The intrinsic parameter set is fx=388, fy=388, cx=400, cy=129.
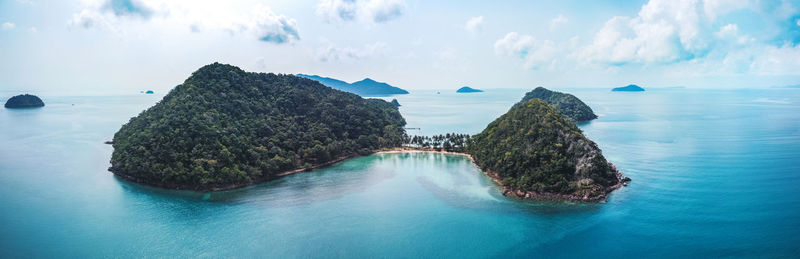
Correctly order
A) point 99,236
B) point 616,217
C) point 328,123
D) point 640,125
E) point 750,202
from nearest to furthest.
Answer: point 99,236 → point 616,217 → point 750,202 → point 328,123 → point 640,125

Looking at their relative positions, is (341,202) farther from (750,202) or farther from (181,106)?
(750,202)

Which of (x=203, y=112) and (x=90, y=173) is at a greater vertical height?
(x=203, y=112)

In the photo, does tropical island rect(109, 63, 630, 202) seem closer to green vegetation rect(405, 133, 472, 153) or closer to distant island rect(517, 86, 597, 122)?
green vegetation rect(405, 133, 472, 153)

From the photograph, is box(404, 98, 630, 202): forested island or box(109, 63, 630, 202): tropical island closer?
box(404, 98, 630, 202): forested island

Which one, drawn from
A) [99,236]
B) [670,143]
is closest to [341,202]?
[99,236]

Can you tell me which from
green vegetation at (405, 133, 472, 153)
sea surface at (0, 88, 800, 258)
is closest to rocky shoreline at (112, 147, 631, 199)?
sea surface at (0, 88, 800, 258)

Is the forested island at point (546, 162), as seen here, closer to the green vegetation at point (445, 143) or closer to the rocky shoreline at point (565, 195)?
the rocky shoreline at point (565, 195)

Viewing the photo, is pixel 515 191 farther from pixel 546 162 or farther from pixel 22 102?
pixel 22 102

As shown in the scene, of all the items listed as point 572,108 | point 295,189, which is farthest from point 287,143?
point 572,108
